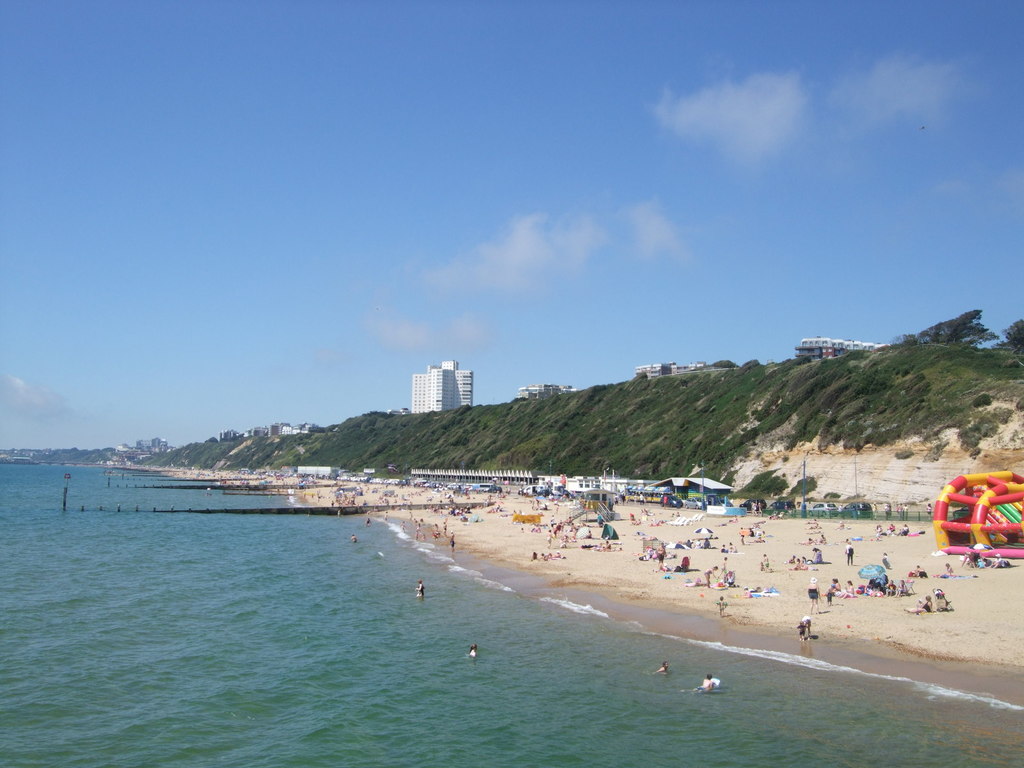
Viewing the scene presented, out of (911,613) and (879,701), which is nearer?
(879,701)

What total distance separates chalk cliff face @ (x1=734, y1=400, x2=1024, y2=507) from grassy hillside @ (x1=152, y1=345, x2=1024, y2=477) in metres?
0.65

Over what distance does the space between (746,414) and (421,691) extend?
73.8 meters

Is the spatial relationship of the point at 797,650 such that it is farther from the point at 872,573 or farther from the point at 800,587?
the point at 800,587

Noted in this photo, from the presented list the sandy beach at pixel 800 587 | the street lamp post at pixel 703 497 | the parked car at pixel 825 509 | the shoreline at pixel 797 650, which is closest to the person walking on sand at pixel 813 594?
the sandy beach at pixel 800 587

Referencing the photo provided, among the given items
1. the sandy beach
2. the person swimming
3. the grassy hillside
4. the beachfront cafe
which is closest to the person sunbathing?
the sandy beach

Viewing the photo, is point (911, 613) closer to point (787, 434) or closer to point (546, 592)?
point (546, 592)

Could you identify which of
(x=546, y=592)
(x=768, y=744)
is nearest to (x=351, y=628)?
(x=546, y=592)

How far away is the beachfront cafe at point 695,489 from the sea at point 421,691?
3826cm

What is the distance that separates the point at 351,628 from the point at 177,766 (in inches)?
445

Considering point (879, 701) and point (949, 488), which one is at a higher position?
point (949, 488)

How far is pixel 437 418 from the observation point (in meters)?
189

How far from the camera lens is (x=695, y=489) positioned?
70.1 m

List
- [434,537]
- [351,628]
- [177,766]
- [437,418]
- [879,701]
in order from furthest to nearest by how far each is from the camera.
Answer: [437,418], [434,537], [351,628], [879,701], [177,766]

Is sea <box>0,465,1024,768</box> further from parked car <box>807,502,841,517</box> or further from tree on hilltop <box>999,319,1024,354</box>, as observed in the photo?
tree on hilltop <box>999,319,1024,354</box>
